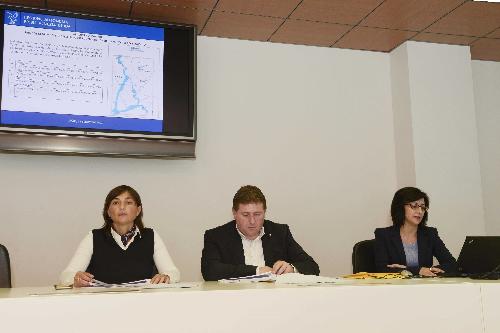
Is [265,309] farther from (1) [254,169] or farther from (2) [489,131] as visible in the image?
(2) [489,131]

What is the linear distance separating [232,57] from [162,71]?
66cm

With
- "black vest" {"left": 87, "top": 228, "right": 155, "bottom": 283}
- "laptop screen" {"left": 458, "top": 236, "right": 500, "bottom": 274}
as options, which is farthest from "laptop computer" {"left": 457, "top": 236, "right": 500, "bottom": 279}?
"black vest" {"left": 87, "top": 228, "right": 155, "bottom": 283}

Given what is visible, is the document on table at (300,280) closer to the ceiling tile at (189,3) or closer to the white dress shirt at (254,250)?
the white dress shirt at (254,250)

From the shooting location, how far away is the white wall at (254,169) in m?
3.37

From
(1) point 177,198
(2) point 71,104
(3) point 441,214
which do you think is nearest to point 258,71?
(1) point 177,198

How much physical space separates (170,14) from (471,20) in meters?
2.21

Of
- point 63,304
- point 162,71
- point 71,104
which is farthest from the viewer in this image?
point 162,71

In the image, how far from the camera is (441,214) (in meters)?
3.96

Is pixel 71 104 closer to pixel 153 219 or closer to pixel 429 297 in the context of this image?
pixel 153 219

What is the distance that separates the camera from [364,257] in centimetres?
300

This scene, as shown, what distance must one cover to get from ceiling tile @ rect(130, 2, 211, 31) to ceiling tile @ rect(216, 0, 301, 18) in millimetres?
159

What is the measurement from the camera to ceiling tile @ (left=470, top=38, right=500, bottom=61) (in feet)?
13.5

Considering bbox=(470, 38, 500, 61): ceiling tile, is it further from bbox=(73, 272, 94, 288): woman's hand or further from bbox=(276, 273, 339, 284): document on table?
bbox=(73, 272, 94, 288): woman's hand

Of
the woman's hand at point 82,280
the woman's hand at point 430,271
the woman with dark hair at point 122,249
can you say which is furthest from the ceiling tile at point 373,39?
the woman's hand at point 82,280
